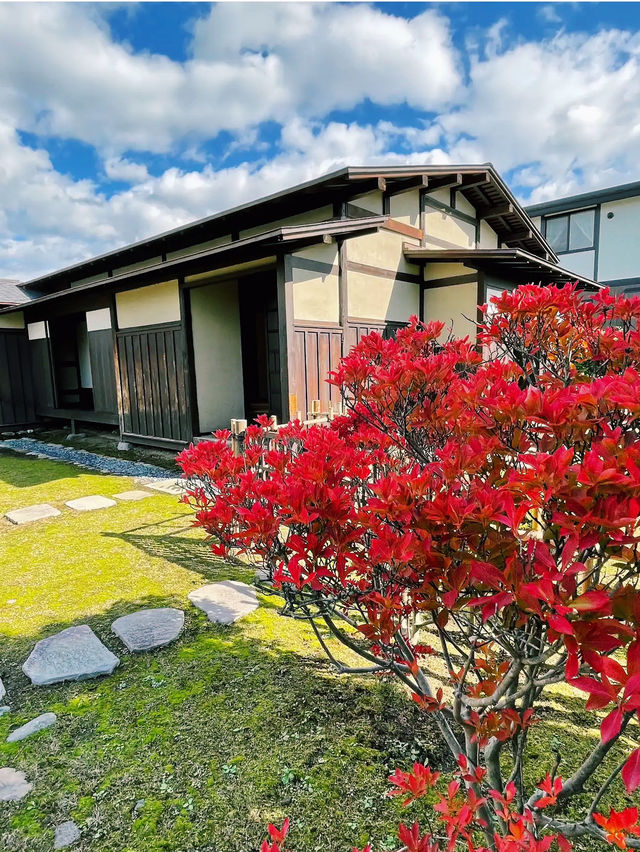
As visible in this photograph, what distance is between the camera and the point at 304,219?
7562mm

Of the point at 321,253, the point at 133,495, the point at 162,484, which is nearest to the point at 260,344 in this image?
the point at 321,253

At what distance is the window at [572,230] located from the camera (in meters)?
16.4

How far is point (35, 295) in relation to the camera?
14.6 m

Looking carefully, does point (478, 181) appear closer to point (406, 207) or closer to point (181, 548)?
point (406, 207)

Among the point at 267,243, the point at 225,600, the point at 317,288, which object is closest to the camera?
the point at 225,600

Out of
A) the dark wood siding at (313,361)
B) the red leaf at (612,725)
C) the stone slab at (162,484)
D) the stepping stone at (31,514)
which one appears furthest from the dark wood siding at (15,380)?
the red leaf at (612,725)

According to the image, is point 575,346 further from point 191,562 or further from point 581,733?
point 191,562

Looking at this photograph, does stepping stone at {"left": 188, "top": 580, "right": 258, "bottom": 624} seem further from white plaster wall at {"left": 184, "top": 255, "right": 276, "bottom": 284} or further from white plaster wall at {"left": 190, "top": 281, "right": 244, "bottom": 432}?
white plaster wall at {"left": 190, "top": 281, "right": 244, "bottom": 432}

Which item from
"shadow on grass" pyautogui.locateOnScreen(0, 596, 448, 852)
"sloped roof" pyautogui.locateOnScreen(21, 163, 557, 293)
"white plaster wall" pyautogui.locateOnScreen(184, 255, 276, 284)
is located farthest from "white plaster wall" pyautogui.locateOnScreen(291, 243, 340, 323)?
"shadow on grass" pyautogui.locateOnScreen(0, 596, 448, 852)

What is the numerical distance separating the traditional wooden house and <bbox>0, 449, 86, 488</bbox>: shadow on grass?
155cm

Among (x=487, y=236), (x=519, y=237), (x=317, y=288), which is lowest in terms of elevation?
(x=317, y=288)

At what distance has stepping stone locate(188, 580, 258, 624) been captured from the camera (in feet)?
10.1

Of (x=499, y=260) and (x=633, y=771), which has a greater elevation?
(x=499, y=260)

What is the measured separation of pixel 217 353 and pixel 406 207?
4528 millimetres
